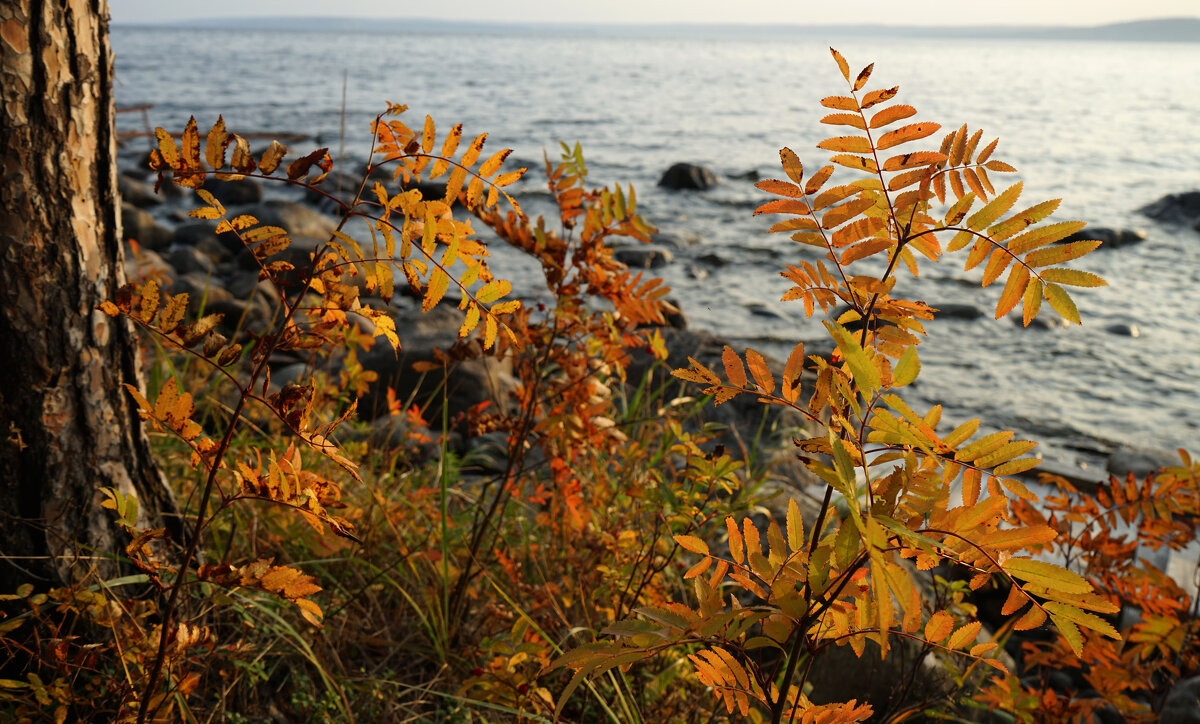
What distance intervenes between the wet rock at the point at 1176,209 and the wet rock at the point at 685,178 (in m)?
7.94

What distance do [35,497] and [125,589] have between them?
32cm

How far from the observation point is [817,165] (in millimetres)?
16516

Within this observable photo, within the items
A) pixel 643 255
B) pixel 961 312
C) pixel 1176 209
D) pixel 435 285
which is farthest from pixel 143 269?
pixel 1176 209

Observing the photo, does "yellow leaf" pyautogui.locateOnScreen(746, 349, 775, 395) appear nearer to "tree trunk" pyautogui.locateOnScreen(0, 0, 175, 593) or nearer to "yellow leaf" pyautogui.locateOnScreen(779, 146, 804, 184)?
"yellow leaf" pyautogui.locateOnScreen(779, 146, 804, 184)

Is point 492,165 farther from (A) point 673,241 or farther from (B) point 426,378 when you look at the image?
(A) point 673,241

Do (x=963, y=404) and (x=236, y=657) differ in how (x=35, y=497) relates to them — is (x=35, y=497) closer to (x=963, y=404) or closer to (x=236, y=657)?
(x=236, y=657)

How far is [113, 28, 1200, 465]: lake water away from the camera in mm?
7137

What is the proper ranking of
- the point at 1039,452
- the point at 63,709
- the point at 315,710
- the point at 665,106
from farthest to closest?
the point at 665,106
the point at 1039,452
the point at 315,710
the point at 63,709

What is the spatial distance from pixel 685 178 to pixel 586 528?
13.4 meters

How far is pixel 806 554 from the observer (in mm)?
1111

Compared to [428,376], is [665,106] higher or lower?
higher

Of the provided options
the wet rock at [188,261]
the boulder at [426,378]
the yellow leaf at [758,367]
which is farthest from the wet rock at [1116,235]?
the yellow leaf at [758,367]

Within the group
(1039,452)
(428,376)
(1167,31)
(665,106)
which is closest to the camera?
(428,376)

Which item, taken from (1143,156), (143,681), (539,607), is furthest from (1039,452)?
(1143,156)
